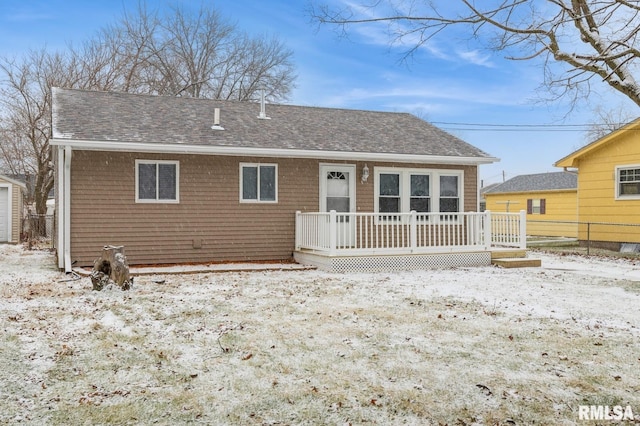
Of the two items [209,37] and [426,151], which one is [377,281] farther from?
[209,37]

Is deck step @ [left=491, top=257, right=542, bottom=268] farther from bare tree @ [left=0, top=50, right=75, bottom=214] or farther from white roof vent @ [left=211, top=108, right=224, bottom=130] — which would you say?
bare tree @ [left=0, top=50, right=75, bottom=214]

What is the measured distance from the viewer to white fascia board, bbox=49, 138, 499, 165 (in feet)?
32.8

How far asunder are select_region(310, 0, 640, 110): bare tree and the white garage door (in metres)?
17.9

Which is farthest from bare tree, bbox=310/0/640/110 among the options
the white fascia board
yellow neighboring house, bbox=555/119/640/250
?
yellow neighboring house, bbox=555/119/640/250

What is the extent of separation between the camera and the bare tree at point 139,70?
2184 centimetres

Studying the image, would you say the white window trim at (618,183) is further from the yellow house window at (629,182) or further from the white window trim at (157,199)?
the white window trim at (157,199)

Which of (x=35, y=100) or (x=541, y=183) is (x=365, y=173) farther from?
(x=35, y=100)

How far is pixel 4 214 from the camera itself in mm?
18312

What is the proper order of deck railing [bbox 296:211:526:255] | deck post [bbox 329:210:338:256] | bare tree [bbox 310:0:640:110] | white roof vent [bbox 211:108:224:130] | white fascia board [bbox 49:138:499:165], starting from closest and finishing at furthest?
bare tree [bbox 310:0:640:110] → white fascia board [bbox 49:138:499:165] → deck post [bbox 329:210:338:256] → deck railing [bbox 296:211:526:255] → white roof vent [bbox 211:108:224:130]

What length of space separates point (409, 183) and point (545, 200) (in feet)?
45.2

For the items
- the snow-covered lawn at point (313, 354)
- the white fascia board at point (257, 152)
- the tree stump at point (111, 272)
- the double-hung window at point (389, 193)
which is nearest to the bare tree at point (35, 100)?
the white fascia board at point (257, 152)

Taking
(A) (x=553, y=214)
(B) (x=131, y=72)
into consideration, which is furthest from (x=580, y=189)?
(B) (x=131, y=72)

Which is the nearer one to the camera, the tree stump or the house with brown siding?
the tree stump

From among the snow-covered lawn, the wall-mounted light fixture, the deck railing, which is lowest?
the snow-covered lawn
